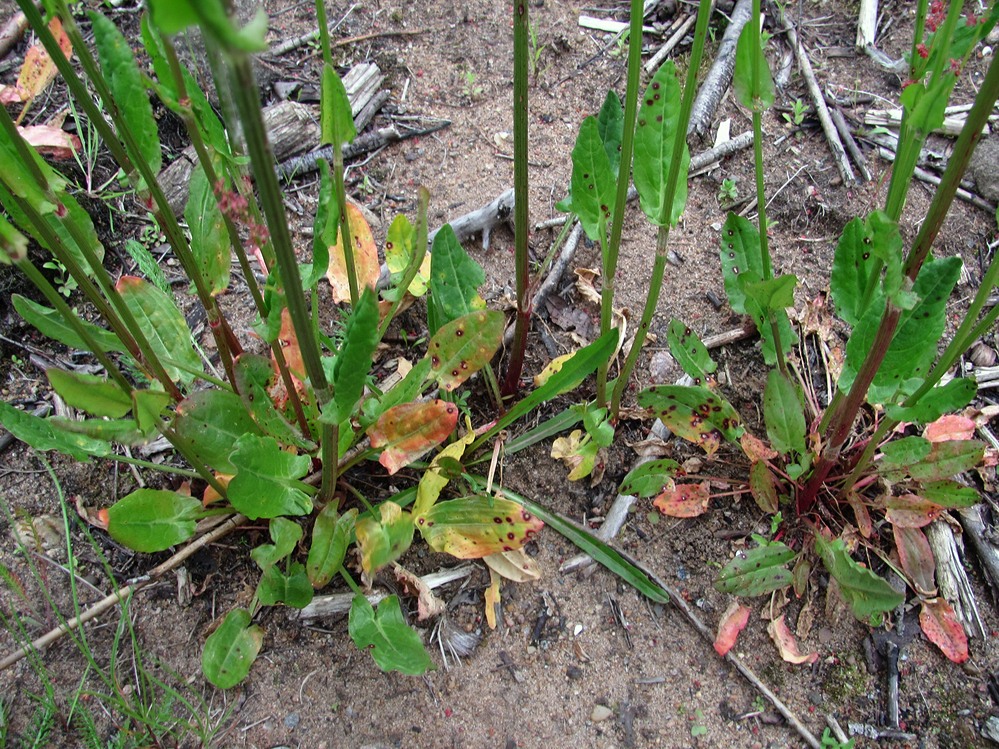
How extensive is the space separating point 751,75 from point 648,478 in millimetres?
845

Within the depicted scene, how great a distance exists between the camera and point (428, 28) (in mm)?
2732

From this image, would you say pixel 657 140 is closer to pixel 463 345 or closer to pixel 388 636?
pixel 463 345

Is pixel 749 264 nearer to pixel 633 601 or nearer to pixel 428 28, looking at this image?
pixel 633 601

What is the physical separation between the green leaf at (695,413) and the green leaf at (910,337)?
277 millimetres

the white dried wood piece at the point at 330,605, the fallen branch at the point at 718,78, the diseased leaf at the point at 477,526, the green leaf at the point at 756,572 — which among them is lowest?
the white dried wood piece at the point at 330,605

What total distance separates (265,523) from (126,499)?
0.35m

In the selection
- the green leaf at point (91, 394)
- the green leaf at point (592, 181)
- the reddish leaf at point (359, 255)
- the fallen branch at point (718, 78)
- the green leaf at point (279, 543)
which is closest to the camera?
the green leaf at point (91, 394)

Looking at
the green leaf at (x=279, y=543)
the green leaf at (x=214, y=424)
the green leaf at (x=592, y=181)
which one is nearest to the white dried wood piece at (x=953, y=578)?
the green leaf at (x=592, y=181)

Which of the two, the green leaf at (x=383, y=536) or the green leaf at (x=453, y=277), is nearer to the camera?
the green leaf at (x=383, y=536)

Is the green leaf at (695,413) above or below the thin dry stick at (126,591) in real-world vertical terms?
above

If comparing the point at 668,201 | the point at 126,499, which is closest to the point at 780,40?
the point at 668,201

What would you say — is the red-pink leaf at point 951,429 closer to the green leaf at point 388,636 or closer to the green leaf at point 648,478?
the green leaf at point 648,478

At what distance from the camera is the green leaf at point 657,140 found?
1.53 m

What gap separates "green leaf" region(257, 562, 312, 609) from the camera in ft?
5.00
